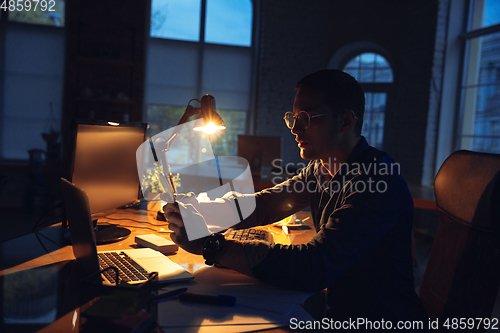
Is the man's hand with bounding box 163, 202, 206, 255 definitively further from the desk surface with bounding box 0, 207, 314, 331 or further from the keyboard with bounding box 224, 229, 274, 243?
the keyboard with bounding box 224, 229, 274, 243

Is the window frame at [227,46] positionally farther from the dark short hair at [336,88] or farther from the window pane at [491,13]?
the dark short hair at [336,88]

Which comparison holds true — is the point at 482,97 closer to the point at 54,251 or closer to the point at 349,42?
the point at 349,42

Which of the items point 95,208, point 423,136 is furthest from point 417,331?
point 423,136

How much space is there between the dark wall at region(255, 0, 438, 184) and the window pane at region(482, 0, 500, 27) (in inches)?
21.5

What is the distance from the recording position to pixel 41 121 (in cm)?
510

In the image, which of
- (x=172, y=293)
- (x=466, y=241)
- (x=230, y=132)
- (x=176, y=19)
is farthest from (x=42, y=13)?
(x=466, y=241)

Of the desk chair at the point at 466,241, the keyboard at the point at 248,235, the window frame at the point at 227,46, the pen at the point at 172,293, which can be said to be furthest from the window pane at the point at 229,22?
the pen at the point at 172,293

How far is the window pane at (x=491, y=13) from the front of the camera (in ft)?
13.3

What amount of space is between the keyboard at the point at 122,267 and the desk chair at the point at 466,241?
2.98 feet

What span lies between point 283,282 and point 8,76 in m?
5.60

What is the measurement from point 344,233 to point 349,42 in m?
5.06

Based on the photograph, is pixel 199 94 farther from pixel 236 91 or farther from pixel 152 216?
pixel 152 216

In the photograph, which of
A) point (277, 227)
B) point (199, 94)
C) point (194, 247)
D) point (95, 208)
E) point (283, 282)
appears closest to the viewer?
point (283, 282)

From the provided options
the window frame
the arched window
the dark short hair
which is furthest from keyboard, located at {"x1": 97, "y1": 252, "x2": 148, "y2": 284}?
the arched window
